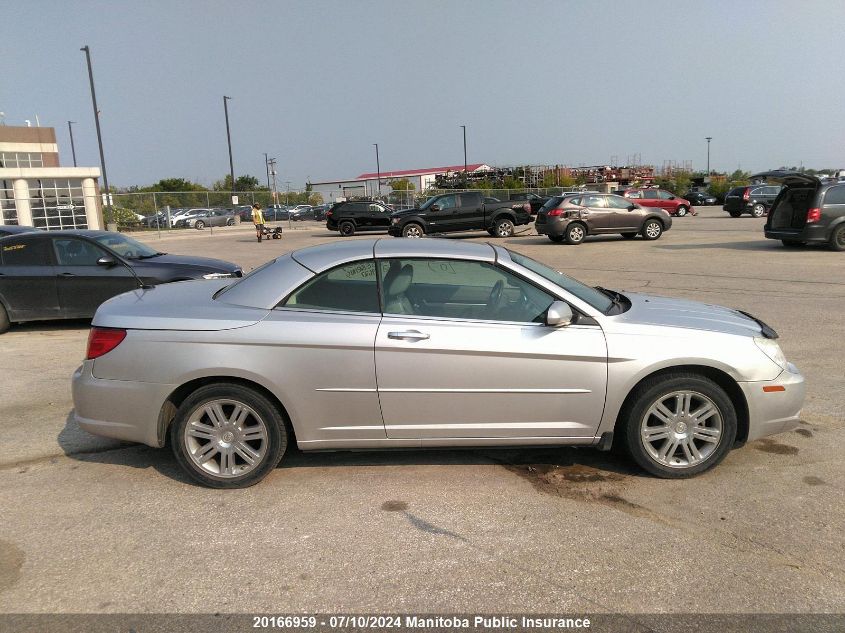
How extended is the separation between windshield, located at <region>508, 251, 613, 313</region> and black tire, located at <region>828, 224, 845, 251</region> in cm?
1425

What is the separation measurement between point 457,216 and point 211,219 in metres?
22.9

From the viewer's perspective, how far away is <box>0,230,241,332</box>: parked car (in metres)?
8.74

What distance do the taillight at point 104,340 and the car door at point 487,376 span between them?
5.38 ft

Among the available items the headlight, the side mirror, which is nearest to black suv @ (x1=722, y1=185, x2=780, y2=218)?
the headlight

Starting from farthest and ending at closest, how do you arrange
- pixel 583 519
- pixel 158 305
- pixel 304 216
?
pixel 304 216, pixel 158 305, pixel 583 519

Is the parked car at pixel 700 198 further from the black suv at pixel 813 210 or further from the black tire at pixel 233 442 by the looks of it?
the black tire at pixel 233 442

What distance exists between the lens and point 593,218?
68.7 ft

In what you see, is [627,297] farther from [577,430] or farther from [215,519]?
[215,519]

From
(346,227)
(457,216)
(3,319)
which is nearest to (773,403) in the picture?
(3,319)

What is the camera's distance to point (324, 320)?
395cm

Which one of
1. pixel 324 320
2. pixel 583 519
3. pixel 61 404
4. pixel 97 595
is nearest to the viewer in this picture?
pixel 97 595

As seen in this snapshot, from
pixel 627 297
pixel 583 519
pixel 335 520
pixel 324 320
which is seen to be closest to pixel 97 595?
pixel 335 520

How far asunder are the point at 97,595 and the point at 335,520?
122 cm

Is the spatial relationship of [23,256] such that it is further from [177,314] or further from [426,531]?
[426,531]
